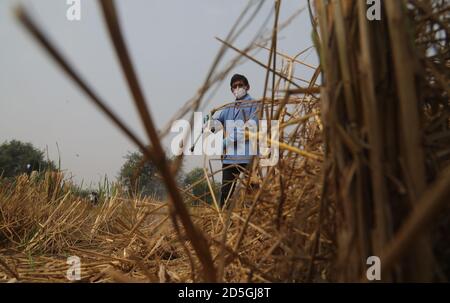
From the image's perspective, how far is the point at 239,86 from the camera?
8.82ft

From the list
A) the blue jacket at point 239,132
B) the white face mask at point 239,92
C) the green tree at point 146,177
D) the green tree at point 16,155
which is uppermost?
the green tree at point 16,155

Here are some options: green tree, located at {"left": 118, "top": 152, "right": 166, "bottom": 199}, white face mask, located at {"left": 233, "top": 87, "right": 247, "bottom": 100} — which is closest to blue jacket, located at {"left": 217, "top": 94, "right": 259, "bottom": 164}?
white face mask, located at {"left": 233, "top": 87, "right": 247, "bottom": 100}

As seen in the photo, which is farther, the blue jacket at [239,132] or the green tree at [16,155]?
the green tree at [16,155]

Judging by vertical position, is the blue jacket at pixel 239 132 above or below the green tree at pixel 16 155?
below

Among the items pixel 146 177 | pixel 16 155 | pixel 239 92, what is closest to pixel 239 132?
pixel 146 177

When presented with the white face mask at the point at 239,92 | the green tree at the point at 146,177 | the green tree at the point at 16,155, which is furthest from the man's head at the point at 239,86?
the green tree at the point at 16,155

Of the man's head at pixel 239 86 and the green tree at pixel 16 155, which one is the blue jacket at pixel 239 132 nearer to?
the man's head at pixel 239 86

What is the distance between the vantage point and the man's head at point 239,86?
2633mm

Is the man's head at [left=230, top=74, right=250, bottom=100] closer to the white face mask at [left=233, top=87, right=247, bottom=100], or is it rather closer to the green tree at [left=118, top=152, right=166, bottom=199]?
A: the white face mask at [left=233, top=87, right=247, bottom=100]

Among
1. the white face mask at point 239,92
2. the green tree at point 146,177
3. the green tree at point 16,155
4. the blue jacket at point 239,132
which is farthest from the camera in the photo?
the green tree at point 16,155

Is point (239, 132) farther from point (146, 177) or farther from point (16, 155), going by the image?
point (16, 155)

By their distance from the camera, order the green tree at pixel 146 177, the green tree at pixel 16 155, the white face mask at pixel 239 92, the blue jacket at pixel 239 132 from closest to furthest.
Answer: the green tree at pixel 146 177
the blue jacket at pixel 239 132
the white face mask at pixel 239 92
the green tree at pixel 16 155

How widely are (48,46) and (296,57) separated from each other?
1.01 meters

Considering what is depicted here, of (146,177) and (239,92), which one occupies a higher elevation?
(239,92)
